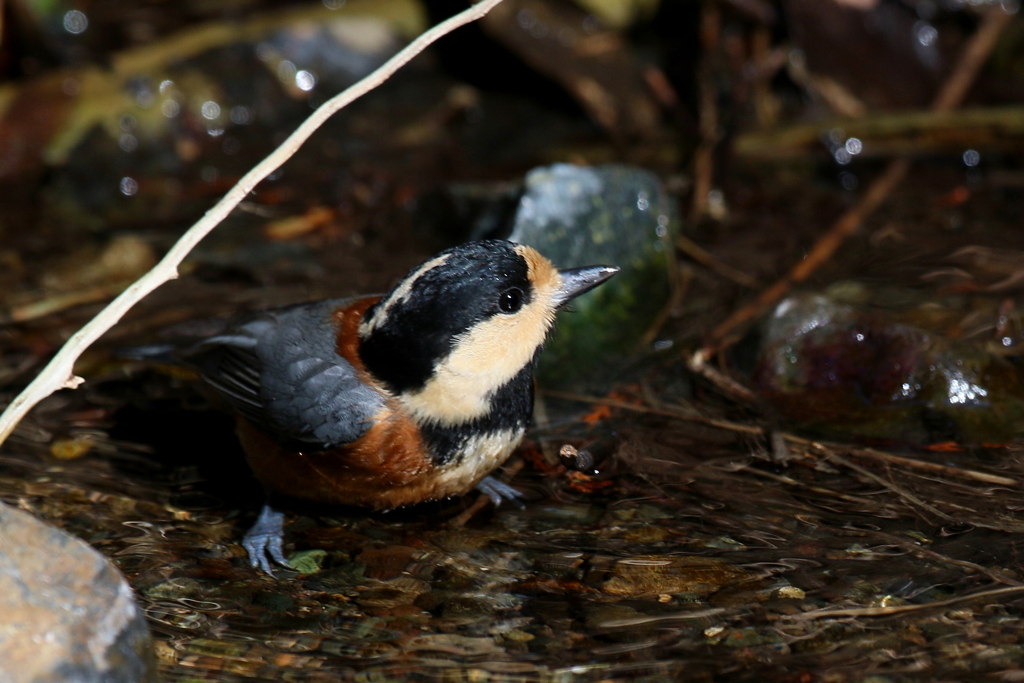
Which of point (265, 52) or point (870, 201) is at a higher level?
point (265, 52)

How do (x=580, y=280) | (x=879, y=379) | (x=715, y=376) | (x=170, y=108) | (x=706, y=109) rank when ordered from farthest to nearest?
(x=170, y=108) < (x=706, y=109) < (x=715, y=376) < (x=879, y=379) < (x=580, y=280)

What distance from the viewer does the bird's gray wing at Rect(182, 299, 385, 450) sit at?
12.4 ft

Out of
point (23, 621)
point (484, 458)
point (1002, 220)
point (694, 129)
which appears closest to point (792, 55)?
point (694, 129)

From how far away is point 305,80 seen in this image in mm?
7746

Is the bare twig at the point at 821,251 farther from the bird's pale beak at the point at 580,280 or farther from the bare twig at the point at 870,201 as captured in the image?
the bird's pale beak at the point at 580,280

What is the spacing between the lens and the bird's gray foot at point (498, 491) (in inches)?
160

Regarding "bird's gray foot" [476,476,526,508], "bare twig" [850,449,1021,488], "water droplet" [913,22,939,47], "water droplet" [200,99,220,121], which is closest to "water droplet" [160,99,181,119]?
"water droplet" [200,99,220,121]

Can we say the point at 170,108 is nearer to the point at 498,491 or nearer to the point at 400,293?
the point at 400,293

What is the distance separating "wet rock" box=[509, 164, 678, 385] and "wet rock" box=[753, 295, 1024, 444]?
722mm

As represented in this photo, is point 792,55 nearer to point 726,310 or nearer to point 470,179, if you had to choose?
point 470,179

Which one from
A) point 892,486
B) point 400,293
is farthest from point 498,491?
point 892,486

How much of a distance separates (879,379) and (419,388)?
6.41 feet

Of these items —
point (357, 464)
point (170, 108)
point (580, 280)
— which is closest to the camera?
point (357, 464)

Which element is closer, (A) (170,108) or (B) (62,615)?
(B) (62,615)
